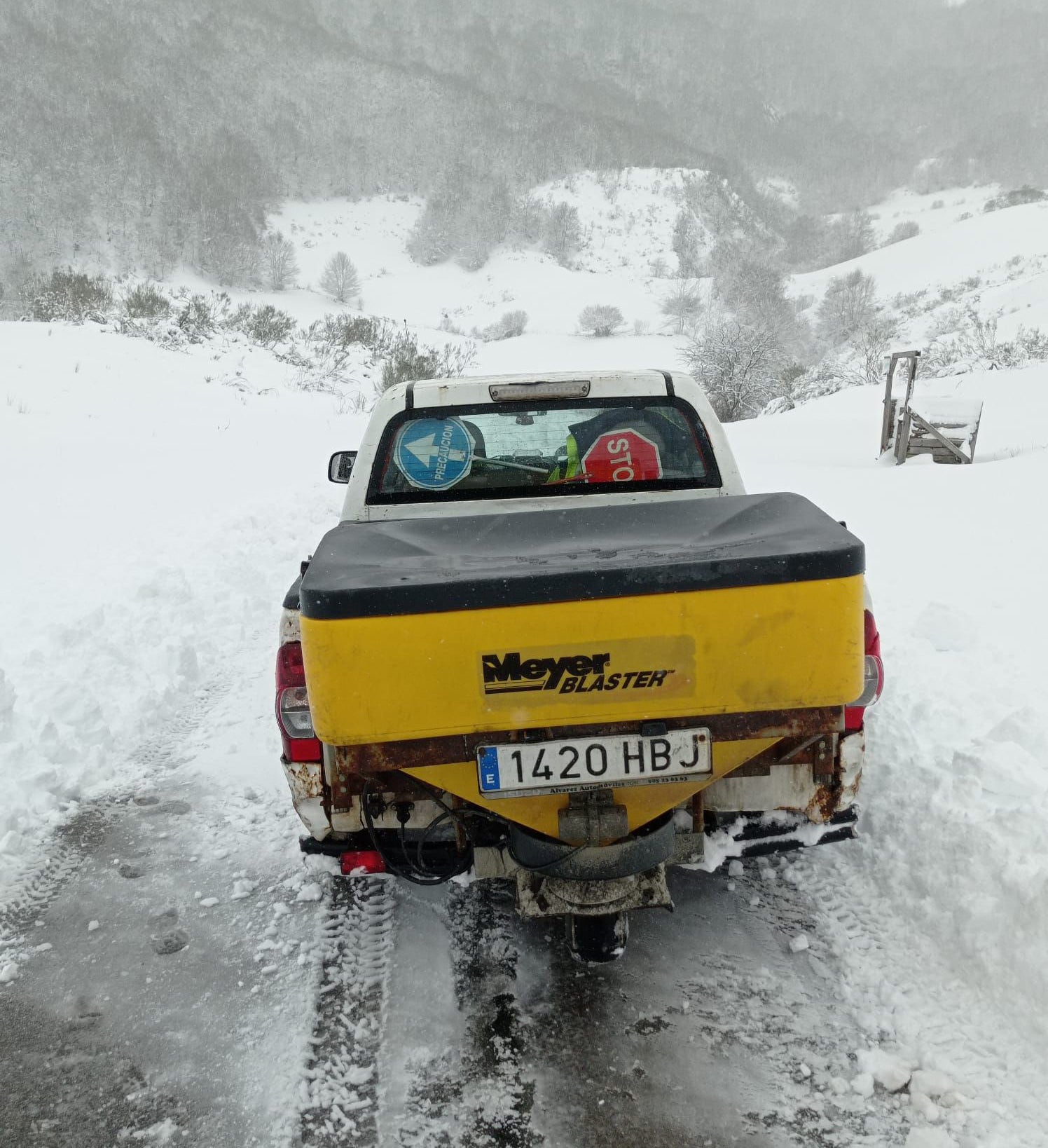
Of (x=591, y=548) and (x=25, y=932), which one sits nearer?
(x=591, y=548)

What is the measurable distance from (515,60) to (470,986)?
5230 inches

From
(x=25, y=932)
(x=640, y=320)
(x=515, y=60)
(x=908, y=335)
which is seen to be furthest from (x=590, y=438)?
(x=515, y=60)

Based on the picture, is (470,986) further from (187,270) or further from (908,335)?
(187,270)

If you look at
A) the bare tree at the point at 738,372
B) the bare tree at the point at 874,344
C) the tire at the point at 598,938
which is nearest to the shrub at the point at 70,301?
the bare tree at the point at 738,372

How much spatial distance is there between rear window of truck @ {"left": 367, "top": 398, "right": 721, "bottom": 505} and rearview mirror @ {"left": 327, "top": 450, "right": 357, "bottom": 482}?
587 millimetres

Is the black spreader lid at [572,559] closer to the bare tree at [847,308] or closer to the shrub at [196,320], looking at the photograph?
the shrub at [196,320]

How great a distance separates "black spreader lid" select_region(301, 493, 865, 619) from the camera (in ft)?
5.80

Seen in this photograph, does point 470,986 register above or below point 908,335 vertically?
below

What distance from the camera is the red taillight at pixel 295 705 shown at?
244 centimetres

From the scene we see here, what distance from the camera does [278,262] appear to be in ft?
181

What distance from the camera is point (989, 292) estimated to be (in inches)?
1447

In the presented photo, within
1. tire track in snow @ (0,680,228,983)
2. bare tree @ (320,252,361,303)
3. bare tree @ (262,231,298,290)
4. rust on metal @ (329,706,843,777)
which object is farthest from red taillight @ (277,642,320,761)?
bare tree @ (262,231,298,290)

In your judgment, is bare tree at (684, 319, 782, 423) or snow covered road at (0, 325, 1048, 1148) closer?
snow covered road at (0, 325, 1048, 1148)

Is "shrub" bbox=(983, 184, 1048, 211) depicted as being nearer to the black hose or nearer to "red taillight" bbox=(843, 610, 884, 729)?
"red taillight" bbox=(843, 610, 884, 729)
